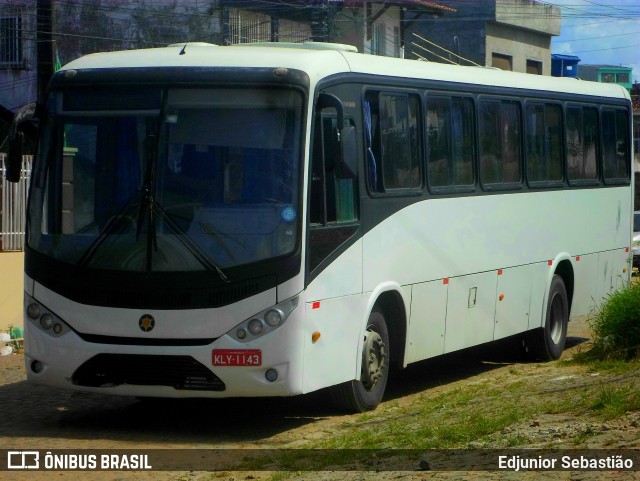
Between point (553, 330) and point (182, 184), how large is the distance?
695cm

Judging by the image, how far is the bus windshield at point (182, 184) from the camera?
9641 millimetres

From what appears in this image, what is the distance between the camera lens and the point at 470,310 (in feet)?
42.5

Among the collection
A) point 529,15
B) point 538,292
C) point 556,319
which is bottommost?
point 556,319

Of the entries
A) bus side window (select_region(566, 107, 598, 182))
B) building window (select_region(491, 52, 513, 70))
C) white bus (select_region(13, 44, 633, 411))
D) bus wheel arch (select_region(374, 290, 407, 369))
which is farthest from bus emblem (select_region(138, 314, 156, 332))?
building window (select_region(491, 52, 513, 70))

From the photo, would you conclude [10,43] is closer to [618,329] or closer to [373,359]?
[618,329]

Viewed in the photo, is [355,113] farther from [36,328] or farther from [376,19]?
[376,19]

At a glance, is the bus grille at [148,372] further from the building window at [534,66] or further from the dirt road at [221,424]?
the building window at [534,66]

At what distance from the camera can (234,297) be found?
955 cm

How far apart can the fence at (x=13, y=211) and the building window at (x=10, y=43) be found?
2223 centimetres

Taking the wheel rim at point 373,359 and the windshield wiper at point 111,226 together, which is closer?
the windshield wiper at point 111,226

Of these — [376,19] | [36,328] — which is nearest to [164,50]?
[36,328]

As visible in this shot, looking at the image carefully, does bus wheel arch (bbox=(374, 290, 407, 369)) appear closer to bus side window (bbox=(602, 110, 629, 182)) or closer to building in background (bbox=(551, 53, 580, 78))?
bus side window (bbox=(602, 110, 629, 182))

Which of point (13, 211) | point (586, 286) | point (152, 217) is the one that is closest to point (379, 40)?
point (13, 211)

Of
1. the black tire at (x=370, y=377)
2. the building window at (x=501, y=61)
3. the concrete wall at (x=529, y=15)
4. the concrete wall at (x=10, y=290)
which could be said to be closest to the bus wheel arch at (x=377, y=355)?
the black tire at (x=370, y=377)
